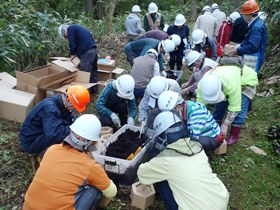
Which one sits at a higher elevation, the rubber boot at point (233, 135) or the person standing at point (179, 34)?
the person standing at point (179, 34)

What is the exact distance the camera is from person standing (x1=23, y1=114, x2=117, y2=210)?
2480mm

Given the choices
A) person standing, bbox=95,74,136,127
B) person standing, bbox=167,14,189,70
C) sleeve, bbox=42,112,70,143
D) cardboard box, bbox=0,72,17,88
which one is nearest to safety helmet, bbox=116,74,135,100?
person standing, bbox=95,74,136,127

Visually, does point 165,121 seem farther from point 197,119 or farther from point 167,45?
point 167,45

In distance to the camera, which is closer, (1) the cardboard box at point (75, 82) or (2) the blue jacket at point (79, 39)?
(1) the cardboard box at point (75, 82)

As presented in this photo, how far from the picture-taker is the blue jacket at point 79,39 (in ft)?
19.1

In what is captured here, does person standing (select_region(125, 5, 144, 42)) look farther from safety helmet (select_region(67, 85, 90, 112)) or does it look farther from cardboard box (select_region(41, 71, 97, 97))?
safety helmet (select_region(67, 85, 90, 112))

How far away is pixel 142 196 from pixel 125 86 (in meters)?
1.47

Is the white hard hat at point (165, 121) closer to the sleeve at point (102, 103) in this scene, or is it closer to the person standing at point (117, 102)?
the person standing at point (117, 102)

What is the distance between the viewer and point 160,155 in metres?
2.78

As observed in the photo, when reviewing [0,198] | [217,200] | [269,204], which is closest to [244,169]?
[269,204]

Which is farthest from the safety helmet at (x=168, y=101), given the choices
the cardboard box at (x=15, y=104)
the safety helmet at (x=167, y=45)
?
the safety helmet at (x=167, y=45)

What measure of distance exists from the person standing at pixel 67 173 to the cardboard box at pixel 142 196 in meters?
0.70

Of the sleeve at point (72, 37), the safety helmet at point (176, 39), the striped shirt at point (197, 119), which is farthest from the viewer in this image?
the safety helmet at point (176, 39)

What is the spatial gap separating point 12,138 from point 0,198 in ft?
3.88
